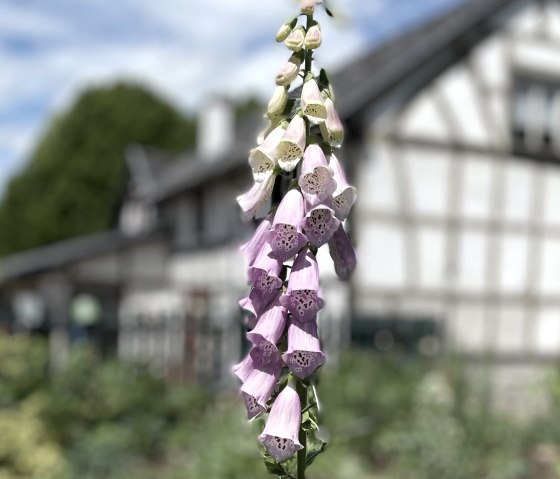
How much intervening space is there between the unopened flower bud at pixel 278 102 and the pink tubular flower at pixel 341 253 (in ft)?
0.84

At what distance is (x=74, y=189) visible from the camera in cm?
4097

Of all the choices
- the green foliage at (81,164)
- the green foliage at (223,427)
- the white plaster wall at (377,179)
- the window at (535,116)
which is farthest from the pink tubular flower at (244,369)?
the green foliage at (81,164)

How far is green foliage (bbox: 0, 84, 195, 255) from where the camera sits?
4012 cm

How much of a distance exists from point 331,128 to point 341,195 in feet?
0.44

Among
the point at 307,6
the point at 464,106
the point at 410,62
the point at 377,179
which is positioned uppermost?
the point at 410,62

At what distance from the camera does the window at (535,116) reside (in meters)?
14.7

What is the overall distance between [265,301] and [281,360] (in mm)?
116

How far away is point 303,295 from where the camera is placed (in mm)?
1404

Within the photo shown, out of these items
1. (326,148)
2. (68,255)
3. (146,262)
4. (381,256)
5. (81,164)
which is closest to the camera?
(326,148)

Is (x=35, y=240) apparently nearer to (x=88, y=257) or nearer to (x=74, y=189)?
(x=74, y=189)

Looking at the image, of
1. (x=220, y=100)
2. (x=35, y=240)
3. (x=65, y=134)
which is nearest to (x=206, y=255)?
(x=220, y=100)

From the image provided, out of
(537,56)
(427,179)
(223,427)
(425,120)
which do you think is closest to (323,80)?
(223,427)

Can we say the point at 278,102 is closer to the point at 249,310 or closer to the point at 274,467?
the point at 249,310

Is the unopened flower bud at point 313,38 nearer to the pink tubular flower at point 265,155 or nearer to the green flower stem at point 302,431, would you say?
the pink tubular flower at point 265,155
